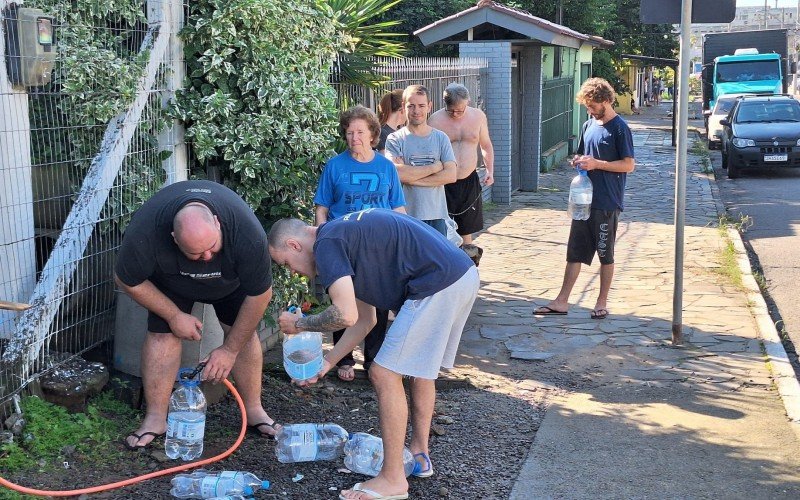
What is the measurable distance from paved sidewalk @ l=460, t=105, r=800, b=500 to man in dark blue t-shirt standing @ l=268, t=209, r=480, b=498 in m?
0.78

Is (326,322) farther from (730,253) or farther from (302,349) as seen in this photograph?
(730,253)

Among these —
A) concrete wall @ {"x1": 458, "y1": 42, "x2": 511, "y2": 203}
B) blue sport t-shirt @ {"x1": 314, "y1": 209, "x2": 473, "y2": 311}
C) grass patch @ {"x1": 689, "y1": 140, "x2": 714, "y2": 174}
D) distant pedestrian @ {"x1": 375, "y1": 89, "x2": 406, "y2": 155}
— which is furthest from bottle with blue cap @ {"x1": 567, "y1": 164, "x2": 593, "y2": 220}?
grass patch @ {"x1": 689, "y1": 140, "x2": 714, "y2": 174}

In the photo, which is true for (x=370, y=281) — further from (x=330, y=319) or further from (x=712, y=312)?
(x=712, y=312)

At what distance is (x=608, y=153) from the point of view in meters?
7.64

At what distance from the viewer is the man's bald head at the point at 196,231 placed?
14.1 ft

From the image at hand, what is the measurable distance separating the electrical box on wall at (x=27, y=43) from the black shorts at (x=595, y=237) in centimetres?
452

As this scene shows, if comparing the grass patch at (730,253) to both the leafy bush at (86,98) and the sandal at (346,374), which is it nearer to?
the sandal at (346,374)

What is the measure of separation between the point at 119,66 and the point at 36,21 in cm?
62

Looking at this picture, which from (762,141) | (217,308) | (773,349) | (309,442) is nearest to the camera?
(309,442)

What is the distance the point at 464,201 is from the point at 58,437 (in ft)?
14.5

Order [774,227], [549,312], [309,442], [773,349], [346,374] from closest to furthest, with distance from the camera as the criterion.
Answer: [309,442] → [346,374] → [773,349] → [549,312] → [774,227]

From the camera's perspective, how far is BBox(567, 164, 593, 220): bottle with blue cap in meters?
7.74

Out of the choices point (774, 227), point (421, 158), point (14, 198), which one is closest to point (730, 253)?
point (774, 227)

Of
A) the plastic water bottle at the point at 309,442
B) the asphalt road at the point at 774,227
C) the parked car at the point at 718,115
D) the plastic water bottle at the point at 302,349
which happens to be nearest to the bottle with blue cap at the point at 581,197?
the asphalt road at the point at 774,227
